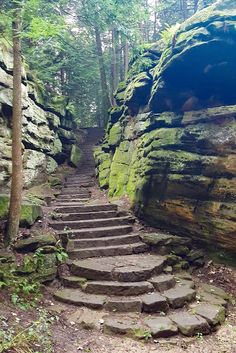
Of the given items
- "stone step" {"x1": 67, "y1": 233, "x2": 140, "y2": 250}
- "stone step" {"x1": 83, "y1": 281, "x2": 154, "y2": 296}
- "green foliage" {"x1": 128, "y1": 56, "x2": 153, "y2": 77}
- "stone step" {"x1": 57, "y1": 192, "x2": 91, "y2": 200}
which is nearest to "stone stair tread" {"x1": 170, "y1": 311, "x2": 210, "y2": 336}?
"stone step" {"x1": 83, "y1": 281, "x2": 154, "y2": 296}

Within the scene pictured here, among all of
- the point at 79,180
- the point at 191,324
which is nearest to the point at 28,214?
the point at 191,324

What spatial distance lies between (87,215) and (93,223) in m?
0.65

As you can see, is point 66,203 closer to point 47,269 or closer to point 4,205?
point 4,205

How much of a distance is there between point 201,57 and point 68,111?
11523 mm

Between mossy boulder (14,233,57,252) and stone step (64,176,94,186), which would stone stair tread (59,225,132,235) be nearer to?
mossy boulder (14,233,57,252)

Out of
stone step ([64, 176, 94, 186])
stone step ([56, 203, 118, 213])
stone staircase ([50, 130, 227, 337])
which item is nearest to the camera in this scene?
stone staircase ([50, 130, 227, 337])

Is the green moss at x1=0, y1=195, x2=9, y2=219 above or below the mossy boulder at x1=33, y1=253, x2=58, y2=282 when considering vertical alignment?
above

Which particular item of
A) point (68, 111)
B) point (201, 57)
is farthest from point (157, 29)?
point (201, 57)

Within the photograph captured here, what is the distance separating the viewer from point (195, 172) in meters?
8.82

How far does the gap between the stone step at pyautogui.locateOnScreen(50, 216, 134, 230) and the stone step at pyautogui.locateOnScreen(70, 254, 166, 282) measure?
5.87 feet

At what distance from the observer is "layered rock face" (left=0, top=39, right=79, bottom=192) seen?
10.9 meters

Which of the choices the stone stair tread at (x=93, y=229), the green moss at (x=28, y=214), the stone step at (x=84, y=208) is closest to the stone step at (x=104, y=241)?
the stone stair tread at (x=93, y=229)

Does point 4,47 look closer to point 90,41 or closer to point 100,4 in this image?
point 100,4

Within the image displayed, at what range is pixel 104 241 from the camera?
338 inches
